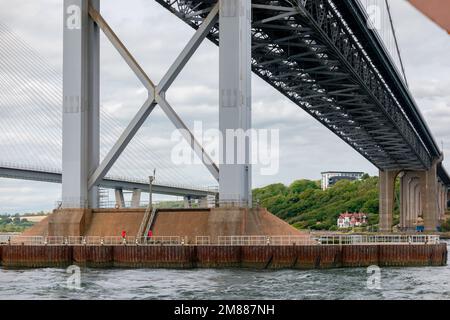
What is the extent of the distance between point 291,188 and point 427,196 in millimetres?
86689

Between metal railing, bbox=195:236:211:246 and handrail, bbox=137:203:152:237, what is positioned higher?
handrail, bbox=137:203:152:237

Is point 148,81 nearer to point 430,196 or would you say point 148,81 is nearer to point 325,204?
point 430,196

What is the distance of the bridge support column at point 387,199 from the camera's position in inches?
4321

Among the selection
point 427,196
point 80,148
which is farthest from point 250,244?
point 427,196

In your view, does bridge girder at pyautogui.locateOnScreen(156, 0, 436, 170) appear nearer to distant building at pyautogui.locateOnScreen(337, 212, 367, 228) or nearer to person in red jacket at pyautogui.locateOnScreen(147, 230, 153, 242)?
person in red jacket at pyautogui.locateOnScreen(147, 230, 153, 242)

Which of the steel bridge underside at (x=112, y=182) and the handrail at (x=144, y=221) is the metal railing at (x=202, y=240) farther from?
the steel bridge underside at (x=112, y=182)

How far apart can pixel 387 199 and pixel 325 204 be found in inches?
2070

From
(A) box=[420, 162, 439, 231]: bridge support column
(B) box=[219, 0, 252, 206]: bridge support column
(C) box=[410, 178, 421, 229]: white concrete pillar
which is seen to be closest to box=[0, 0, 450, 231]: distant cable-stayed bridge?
(B) box=[219, 0, 252, 206]: bridge support column

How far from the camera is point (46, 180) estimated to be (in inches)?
3287

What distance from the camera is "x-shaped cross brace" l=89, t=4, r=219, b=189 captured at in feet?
115

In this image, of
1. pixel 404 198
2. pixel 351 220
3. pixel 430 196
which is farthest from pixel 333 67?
pixel 351 220

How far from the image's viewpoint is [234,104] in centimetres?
3266

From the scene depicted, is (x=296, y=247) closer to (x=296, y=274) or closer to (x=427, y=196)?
(x=296, y=274)

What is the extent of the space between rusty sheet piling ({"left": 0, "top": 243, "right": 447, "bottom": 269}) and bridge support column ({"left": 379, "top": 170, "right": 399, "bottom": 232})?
253 feet
